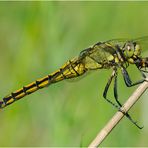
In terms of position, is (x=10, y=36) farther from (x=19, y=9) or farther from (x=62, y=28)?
(x=62, y=28)

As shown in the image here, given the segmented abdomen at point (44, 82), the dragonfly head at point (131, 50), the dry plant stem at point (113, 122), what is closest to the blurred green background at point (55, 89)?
the segmented abdomen at point (44, 82)

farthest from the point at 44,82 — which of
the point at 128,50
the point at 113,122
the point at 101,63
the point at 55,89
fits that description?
the point at 113,122

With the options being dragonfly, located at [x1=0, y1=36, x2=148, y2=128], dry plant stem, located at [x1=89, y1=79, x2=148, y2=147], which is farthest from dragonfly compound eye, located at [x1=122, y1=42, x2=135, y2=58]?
dry plant stem, located at [x1=89, y1=79, x2=148, y2=147]

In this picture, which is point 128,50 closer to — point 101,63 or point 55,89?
→ point 101,63

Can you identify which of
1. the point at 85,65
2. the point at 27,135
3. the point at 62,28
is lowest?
the point at 27,135

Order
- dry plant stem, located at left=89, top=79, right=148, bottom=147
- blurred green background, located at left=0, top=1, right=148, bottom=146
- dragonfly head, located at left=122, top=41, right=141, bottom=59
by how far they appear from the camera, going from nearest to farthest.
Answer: dry plant stem, located at left=89, top=79, right=148, bottom=147 < blurred green background, located at left=0, top=1, right=148, bottom=146 < dragonfly head, located at left=122, top=41, right=141, bottom=59

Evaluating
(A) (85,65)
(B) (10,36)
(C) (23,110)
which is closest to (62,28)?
(A) (85,65)

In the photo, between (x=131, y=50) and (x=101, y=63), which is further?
(x=101, y=63)

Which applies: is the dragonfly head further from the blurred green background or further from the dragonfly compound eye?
the blurred green background
